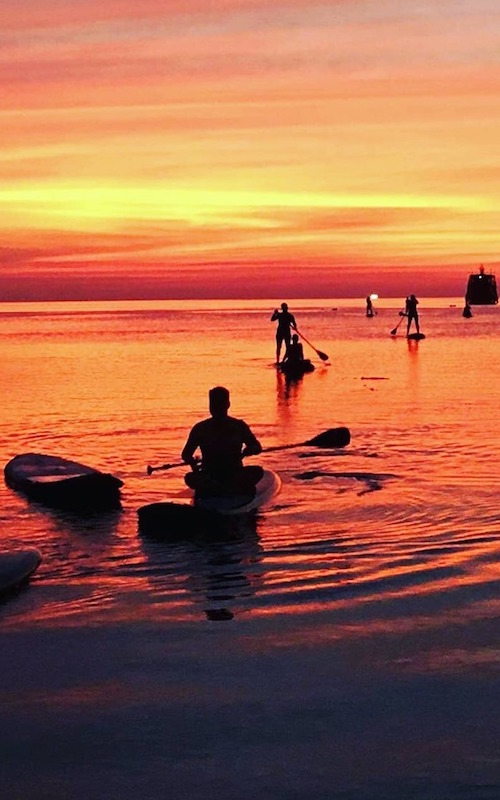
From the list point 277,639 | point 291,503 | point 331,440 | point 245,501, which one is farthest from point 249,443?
point 277,639

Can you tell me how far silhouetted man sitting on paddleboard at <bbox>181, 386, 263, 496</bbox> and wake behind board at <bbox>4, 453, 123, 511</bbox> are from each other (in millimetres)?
1031

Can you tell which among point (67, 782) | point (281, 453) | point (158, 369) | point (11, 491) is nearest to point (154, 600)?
point (67, 782)

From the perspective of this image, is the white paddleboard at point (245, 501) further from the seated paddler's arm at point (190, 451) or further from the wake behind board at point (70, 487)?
the wake behind board at point (70, 487)

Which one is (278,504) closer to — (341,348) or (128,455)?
(128,455)

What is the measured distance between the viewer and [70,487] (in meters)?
13.8

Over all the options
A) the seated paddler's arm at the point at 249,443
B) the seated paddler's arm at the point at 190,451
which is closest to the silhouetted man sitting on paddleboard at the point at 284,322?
the seated paddler's arm at the point at 249,443

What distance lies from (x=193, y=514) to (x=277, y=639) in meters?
3.99

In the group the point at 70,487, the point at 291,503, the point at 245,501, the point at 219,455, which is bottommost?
the point at 291,503

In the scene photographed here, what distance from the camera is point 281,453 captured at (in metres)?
18.1

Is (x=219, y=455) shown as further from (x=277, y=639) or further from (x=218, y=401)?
(x=277, y=639)

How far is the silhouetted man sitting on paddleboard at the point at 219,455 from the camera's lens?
13.2 m

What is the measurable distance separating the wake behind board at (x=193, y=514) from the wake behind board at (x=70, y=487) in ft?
4.37

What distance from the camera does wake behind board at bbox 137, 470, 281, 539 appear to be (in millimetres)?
12055

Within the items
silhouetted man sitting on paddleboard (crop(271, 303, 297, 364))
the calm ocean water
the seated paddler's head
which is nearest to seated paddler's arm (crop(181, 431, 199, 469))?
the seated paddler's head
